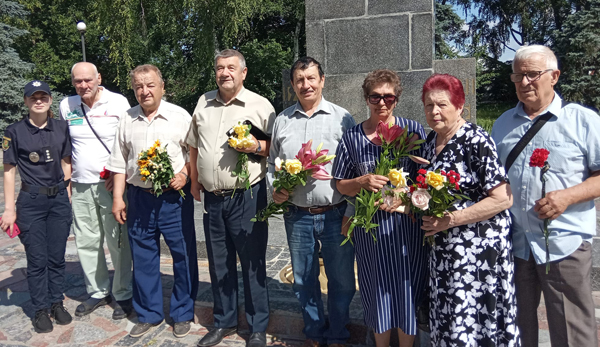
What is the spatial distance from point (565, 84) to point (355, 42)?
14.8 m

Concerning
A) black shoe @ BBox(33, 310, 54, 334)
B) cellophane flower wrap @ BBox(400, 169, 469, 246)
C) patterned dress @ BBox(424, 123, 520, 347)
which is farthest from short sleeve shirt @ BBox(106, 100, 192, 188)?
patterned dress @ BBox(424, 123, 520, 347)

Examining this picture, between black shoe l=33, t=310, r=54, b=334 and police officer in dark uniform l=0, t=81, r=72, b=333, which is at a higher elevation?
police officer in dark uniform l=0, t=81, r=72, b=333

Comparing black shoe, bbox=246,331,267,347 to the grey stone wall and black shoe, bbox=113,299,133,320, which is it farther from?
the grey stone wall

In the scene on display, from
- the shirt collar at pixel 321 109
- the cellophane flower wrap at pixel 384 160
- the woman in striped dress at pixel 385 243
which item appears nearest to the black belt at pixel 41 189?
the shirt collar at pixel 321 109

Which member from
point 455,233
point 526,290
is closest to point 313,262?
point 455,233

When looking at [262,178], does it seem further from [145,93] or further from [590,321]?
[590,321]

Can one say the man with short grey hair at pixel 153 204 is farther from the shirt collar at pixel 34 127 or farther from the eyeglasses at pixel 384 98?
the eyeglasses at pixel 384 98

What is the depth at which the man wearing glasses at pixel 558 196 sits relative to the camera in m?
2.34

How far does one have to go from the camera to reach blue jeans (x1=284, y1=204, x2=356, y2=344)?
10.3 feet

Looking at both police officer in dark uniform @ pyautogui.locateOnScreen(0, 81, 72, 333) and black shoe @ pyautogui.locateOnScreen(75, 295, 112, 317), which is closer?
police officer in dark uniform @ pyautogui.locateOnScreen(0, 81, 72, 333)

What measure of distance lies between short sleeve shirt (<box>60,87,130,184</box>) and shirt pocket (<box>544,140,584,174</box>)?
3321 mm

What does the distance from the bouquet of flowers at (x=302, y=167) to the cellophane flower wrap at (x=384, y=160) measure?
346 millimetres

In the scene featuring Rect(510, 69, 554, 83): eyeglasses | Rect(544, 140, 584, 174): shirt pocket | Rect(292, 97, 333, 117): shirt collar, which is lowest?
Rect(544, 140, 584, 174): shirt pocket

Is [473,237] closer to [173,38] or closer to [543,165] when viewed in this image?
[543,165]
